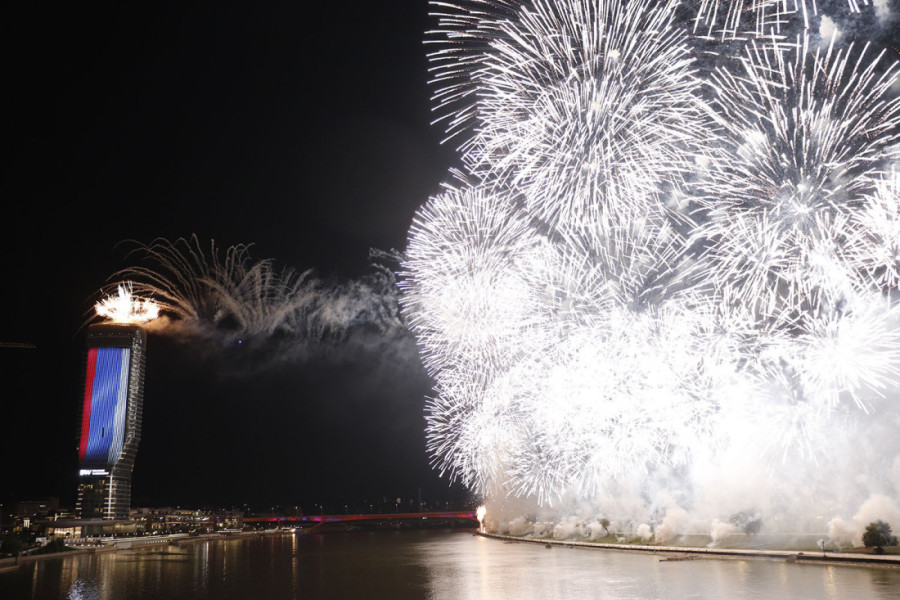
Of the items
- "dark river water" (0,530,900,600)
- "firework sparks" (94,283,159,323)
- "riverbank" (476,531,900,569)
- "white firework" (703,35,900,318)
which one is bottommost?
"riverbank" (476,531,900,569)

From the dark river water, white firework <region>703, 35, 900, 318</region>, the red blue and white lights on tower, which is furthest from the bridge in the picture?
white firework <region>703, 35, 900, 318</region>

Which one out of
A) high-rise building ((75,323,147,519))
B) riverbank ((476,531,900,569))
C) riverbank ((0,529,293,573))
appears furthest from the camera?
high-rise building ((75,323,147,519))

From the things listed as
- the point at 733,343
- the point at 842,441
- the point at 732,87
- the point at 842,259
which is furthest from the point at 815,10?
the point at 842,441

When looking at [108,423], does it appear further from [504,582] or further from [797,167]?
[797,167]

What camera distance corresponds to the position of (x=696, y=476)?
47.0m

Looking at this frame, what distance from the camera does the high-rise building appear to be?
131625mm

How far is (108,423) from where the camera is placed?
134 metres

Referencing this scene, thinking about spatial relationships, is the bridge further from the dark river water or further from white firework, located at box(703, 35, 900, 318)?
white firework, located at box(703, 35, 900, 318)

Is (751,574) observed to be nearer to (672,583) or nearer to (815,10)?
(672,583)

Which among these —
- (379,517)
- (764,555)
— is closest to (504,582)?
(764,555)

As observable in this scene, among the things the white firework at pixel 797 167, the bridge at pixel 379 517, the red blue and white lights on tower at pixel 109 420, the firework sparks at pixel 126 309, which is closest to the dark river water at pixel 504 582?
the white firework at pixel 797 167

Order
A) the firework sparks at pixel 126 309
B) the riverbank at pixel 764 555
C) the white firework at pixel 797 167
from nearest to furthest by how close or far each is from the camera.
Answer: the white firework at pixel 797 167 → the riverbank at pixel 764 555 → the firework sparks at pixel 126 309

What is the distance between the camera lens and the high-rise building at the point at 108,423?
131625 millimetres

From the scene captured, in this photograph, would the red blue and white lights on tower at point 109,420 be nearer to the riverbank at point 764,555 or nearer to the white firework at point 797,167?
the riverbank at point 764,555
